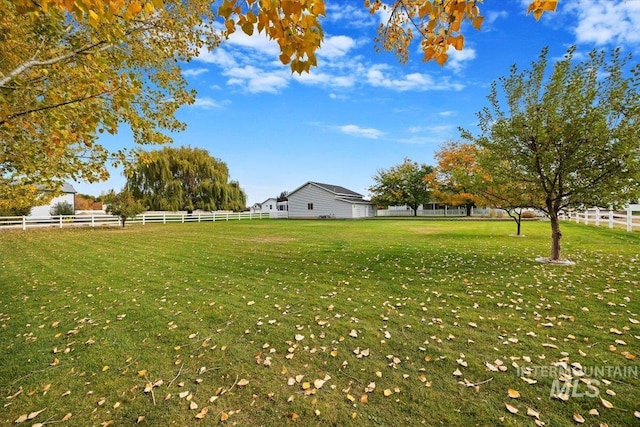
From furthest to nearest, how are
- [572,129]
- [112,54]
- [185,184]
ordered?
[185,184], [572,129], [112,54]

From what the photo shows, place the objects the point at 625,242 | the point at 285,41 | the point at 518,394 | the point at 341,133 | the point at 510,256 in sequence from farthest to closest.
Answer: the point at 341,133
the point at 625,242
the point at 510,256
the point at 518,394
the point at 285,41

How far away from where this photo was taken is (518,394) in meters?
2.63

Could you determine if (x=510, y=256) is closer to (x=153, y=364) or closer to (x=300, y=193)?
(x=153, y=364)

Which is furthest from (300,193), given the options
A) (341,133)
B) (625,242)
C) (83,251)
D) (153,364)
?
(153,364)

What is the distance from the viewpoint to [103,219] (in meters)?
25.0

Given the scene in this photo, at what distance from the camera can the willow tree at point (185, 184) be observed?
30359 millimetres

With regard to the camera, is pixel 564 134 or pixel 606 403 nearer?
pixel 606 403

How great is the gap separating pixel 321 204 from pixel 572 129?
33.2 metres

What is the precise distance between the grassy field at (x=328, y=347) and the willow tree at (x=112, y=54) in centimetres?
266

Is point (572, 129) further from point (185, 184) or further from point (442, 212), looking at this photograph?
point (442, 212)

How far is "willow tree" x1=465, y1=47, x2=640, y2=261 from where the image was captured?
6.49 metres

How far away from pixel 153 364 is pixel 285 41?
3572 mm

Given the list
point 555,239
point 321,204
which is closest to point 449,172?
point 321,204

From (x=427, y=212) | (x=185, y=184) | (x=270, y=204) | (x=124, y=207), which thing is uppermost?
(x=185, y=184)
